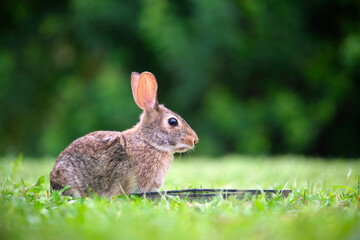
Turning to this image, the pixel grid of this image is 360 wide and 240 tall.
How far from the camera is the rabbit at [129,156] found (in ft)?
10.2

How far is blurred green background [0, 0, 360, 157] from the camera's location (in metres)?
10.4

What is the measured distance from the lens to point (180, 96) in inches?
425

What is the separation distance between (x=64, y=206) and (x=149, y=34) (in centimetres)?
858

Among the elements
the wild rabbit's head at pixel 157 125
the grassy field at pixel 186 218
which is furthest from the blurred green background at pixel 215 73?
the grassy field at pixel 186 218

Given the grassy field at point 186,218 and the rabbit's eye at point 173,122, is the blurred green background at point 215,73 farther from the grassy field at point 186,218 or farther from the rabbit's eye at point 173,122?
the grassy field at point 186,218

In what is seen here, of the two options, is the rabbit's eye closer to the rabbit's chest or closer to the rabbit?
the rabbit

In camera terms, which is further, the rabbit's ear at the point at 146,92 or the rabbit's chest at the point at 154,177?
the rabbit's ear at the point at 146,92

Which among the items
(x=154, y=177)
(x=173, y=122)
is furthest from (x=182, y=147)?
(x=154, y=177)

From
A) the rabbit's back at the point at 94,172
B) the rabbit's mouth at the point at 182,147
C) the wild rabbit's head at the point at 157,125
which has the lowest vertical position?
the rabbit's back at the point at 94,172

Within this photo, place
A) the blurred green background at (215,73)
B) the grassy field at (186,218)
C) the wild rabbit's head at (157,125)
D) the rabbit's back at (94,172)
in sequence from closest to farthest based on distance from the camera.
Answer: the grassy field at (186,218) < the rabbit's back at (94,172) < the wild rabbit's head at (157,125) < the blurred green background at (215,73)

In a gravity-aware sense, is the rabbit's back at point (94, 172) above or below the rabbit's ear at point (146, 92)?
below

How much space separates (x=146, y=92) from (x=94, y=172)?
848mm

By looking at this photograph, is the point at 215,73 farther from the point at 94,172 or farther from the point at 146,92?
the point at 94,172

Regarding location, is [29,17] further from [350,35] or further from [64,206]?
[64,206]
